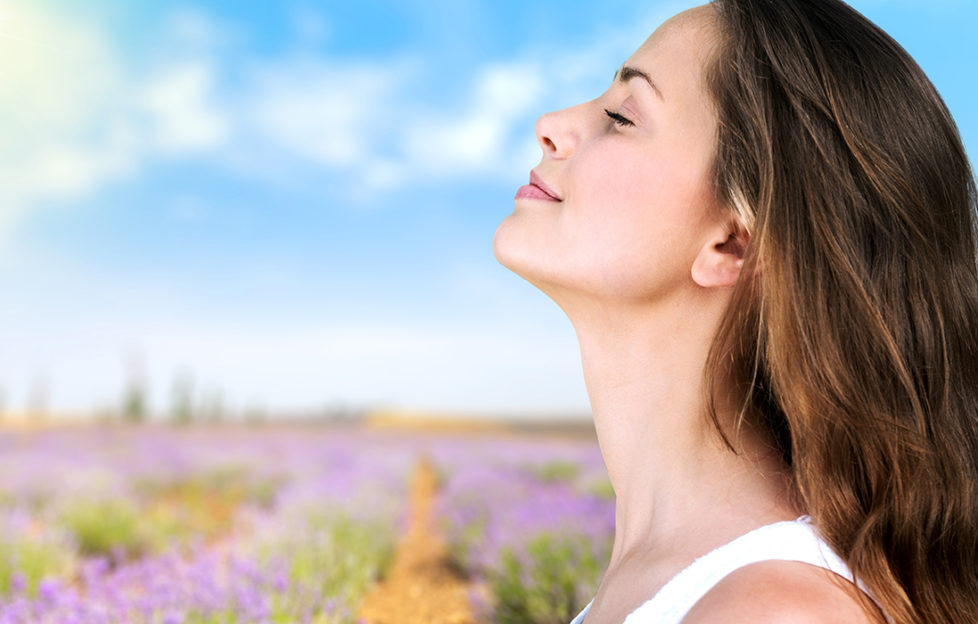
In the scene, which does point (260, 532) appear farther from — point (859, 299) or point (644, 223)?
point (859, 299)

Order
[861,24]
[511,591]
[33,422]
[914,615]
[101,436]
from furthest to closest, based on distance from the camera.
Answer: [33,422] < [101,436] < [511,591] < [861,24] < [914,615]

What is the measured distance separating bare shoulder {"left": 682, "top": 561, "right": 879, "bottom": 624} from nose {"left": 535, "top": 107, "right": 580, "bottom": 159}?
792mm

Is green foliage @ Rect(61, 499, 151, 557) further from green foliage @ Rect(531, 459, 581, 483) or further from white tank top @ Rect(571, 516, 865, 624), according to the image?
white tank top @ Rect(571, 516, 865, 624)

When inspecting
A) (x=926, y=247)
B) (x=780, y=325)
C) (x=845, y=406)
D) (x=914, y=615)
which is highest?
(x=926, y=247)

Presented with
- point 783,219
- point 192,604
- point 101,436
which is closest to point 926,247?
point 783,219

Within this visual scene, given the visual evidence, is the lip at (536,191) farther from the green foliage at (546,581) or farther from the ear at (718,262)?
the green foliage at (546,581)

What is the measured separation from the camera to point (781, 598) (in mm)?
944

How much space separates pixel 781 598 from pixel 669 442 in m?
0.43

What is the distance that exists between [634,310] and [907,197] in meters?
0.46

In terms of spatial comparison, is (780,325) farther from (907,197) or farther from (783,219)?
(907,197)

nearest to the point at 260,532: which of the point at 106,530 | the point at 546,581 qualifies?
the point at 546,581

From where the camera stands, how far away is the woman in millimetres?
1162

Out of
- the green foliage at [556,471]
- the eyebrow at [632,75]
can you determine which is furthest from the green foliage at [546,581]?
the green foliage at [556,471]

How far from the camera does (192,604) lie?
8.32 feet
